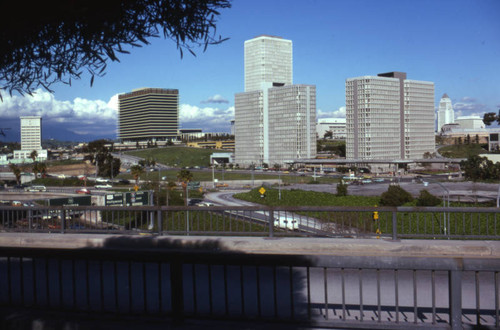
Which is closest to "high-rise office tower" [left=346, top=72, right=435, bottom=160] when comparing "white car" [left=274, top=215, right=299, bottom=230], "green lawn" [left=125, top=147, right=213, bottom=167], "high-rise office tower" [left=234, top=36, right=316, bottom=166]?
"high-rise office tower" [left=234, top=36, right=316, bottom=166]

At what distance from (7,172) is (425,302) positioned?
6631 cm

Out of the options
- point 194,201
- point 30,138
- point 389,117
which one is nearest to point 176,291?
point 194,201

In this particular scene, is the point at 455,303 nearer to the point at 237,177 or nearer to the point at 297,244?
the point at 297,244

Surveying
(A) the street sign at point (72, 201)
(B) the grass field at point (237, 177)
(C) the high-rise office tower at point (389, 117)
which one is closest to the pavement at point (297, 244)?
(A) the street sign at point (72, 201)

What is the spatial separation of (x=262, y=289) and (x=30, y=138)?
307 ft

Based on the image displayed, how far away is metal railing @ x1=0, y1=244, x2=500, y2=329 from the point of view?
4422 mm

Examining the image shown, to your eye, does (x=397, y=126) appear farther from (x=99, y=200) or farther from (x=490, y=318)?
(x=490, y=318)

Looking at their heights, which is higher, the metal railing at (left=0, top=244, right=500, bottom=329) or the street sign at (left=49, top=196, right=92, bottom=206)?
the metal railing at (left=0, top=244, right=500, bottom=329)

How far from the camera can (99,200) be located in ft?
127

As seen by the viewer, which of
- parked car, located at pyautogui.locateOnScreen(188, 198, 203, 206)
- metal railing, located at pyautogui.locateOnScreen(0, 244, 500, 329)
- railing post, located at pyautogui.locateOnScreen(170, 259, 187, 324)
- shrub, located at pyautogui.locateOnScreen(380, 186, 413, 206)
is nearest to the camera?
metal railing, located at pyautogui.locateOnScreen(0, 244, 500, 329)

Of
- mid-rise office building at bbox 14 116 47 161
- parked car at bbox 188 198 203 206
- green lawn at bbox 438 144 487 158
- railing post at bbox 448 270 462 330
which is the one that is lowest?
parked car at bbox 188 198 203 206

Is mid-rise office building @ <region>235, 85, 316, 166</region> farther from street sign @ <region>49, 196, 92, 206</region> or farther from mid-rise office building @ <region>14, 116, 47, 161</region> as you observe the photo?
street sign @ <region>49, 196, 92, 206</region>

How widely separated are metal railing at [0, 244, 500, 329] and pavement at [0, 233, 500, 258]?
12 cm

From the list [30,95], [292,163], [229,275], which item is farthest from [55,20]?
[292,163]
